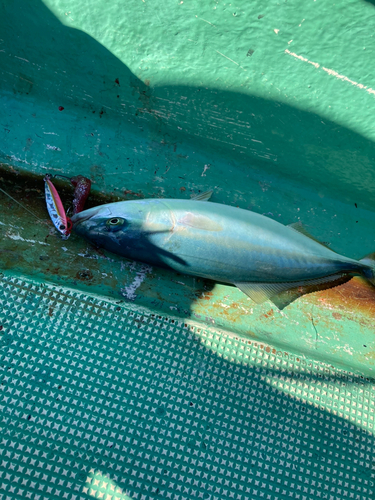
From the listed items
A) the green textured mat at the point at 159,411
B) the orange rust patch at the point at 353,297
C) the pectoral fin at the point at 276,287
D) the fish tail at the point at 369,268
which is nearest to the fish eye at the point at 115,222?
the green textured mat at the point at 159,411

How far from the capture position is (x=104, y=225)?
2.13 meters

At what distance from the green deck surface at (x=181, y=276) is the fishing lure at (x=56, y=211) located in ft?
0.39

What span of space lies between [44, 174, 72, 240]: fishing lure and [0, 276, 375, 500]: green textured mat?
0.43 m

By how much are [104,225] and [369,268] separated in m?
1.89

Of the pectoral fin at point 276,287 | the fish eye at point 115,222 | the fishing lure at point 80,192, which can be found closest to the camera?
the fish eye at point 115,222

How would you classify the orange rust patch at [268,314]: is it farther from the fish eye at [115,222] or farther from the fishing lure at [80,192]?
the fishing lure at [80,192]

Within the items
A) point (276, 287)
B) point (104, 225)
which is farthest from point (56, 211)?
A: point (276, 287)

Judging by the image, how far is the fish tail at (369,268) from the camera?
235cm

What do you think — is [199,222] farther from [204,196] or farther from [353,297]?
[353,297]

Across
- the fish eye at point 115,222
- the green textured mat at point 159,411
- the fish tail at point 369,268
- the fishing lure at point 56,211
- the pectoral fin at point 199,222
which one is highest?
the fish tail at point 369,268

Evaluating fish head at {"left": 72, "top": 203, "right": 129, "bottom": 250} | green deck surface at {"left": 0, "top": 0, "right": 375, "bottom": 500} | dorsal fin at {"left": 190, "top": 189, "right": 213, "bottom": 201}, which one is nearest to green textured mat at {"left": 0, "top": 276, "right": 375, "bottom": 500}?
green deck surface at {"left": 0, "top": 0, "right": 375, "bottom": 500}

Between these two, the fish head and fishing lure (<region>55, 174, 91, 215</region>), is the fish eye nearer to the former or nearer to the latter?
the fish head

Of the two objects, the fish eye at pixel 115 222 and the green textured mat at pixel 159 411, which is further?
the fish eye at pixel 115 222

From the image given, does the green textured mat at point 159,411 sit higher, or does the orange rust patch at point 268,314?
the orange rust patch at point 268,314
